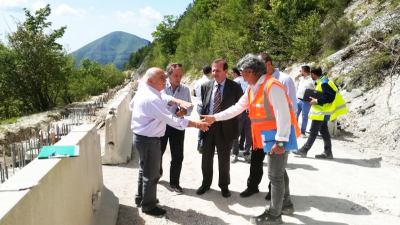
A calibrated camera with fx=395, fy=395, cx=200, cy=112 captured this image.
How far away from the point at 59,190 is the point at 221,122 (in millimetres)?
3033

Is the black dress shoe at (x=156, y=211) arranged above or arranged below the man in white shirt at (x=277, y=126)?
below

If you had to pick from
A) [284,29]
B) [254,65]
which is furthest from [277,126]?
[284,29]

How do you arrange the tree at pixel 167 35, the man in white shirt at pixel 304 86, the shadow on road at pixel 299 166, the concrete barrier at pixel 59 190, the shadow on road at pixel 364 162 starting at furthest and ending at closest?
1. the tree at pixel 167 35
2. the man in white shirt at pixel 304 86
3. the shadow on road at pixel 364 162
4. the shadow on road at pixel 299 166
5. the concrete barrier at pixel 59 190

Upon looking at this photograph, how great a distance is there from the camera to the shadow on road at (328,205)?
5.52 meters

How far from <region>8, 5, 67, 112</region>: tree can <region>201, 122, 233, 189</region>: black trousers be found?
28.6 m

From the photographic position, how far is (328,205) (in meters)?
5.75

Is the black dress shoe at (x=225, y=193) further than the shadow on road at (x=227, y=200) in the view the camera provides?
Yes

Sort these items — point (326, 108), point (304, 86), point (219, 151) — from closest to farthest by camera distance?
point (219, 151), point (326, 108), point (304, 86)

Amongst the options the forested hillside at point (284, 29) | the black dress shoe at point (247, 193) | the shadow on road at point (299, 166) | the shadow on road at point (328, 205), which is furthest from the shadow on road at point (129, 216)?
the forested hillside at point (284, 29)

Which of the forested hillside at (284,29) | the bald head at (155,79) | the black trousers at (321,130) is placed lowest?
the black trousers at (321,130)

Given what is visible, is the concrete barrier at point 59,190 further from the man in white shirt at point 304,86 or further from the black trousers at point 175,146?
the man in white shirt at point 304,86

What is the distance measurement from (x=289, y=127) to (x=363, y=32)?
43.6ft

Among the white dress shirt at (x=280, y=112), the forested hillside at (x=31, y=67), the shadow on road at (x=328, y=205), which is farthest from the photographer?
the forested hillside at (x=31, y=67)

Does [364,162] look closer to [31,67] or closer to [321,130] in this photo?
[321,130]
